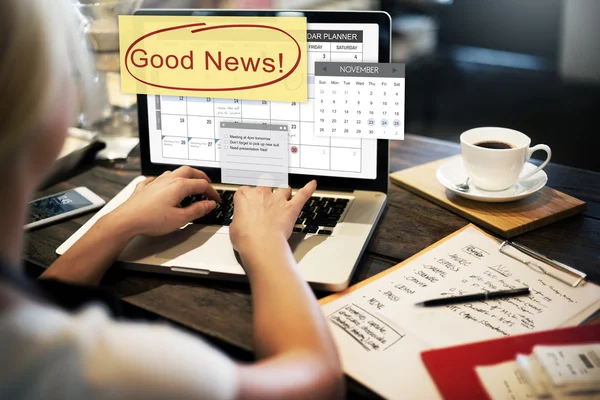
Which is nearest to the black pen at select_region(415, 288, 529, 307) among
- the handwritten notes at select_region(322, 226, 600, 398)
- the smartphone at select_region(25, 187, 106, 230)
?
the handwritten notes at select_region(322, 226, 600, 398)

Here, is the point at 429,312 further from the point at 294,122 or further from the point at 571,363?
the point at 294,122

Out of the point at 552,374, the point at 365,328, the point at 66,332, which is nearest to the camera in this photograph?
the point at 66,332

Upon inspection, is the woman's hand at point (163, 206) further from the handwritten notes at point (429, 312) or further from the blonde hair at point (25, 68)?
the blonde hair at point (25, 68)

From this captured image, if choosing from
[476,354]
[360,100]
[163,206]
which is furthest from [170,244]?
[476,354]

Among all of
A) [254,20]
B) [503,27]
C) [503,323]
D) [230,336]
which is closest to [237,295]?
[230,336]

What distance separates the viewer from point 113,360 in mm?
461

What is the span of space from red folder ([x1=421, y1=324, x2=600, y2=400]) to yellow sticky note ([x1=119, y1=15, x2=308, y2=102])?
1.67 ft

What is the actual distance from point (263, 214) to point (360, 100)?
0.86ft

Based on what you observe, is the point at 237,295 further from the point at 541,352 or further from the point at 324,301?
the point at 541,352

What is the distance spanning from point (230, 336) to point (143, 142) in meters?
0.51

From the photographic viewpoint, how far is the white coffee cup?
3.30 feet

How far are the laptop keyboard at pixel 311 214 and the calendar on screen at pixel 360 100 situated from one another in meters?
0.12

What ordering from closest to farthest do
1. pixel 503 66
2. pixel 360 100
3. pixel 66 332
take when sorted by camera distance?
pixel 66 332 → pixel 360 100 → pixel 503 66

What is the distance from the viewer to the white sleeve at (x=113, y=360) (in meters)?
0.45
